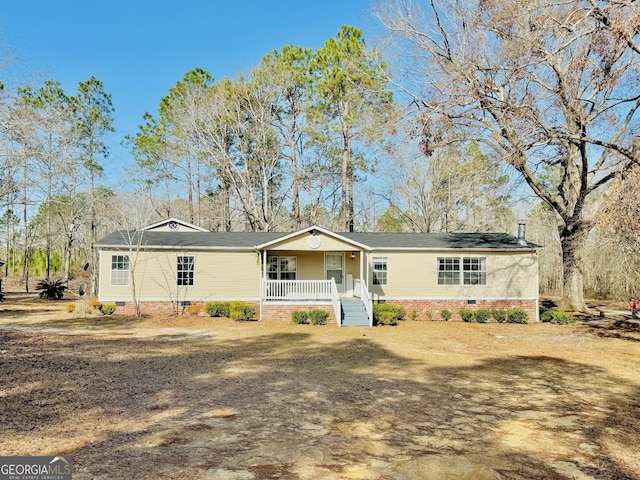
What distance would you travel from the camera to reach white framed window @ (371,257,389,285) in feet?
63.1

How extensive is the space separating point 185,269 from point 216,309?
2.29m

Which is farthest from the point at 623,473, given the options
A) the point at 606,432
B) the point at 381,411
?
the point at 381,411

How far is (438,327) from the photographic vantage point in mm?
16734

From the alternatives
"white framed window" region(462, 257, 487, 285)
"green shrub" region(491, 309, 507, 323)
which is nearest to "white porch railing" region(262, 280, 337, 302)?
"white framed window" region(462, 257, 487, 285)

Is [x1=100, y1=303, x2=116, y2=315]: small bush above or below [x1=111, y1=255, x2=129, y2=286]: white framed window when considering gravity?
below

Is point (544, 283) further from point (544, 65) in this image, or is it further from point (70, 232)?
point (70, 232)

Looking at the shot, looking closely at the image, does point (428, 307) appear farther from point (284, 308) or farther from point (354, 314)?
point (284, 308)

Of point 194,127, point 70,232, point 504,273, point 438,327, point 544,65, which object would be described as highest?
point 194,127

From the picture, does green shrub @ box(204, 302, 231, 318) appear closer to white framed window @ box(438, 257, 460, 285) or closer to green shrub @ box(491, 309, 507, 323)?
white framed window @ box(438, 257, 460, 285)

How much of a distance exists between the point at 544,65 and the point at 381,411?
12.9 meters

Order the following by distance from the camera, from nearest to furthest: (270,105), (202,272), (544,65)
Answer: (544,65) < (202,272) < (270,105)

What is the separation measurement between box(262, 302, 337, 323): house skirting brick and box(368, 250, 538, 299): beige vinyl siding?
272cm

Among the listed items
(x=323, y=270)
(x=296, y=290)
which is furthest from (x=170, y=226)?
(x=296, y=290)

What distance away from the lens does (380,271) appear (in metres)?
19.3
